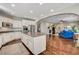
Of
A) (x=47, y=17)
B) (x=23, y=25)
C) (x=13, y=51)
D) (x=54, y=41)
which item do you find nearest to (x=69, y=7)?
(x=47, y=17)

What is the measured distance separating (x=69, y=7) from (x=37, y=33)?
727 millimetres

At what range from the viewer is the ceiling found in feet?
7.03

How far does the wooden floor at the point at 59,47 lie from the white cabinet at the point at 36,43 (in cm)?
9

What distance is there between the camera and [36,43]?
7.21ft

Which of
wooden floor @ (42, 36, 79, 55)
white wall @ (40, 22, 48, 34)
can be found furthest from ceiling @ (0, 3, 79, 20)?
wooden floor @ (42, 36, 79, 55)

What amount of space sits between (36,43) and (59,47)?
1.36 feet

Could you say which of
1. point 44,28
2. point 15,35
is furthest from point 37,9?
point 15,35

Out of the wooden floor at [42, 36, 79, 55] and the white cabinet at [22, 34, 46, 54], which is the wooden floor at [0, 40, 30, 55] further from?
the wooden floor at [42, 36, 79, 55]

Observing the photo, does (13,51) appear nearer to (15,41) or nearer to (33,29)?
(15,41)

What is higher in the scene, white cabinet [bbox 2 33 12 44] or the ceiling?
the ceiling

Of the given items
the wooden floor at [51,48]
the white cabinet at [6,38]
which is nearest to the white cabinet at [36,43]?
the wooden floor at [51,48]

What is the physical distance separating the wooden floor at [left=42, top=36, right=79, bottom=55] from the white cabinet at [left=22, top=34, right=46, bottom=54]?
0.09 meters

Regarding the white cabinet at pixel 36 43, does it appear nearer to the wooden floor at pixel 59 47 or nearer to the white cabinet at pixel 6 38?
the wooden floor at pixel 59 47

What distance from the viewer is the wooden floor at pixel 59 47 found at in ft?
7.03
